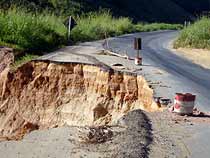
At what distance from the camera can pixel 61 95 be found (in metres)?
18.4

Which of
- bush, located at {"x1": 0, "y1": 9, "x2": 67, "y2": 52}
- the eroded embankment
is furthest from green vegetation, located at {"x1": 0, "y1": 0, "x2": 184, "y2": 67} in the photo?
the eroded embankment

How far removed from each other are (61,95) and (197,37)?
15031 mm

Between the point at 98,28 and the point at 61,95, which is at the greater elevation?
the point at 98,28

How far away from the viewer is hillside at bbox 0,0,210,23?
192 feet

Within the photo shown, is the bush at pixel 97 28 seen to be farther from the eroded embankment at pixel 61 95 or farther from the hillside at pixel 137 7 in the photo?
the eroded embankment at pixel 61 95

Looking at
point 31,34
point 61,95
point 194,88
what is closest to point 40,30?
point 31,34

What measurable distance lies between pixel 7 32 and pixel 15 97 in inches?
243

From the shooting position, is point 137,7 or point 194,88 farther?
point 137,7

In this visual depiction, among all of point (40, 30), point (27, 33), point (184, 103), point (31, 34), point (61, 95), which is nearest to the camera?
point (184, 103)

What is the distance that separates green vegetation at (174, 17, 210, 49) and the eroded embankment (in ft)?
42.7

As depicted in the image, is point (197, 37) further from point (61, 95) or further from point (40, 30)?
point (61, 95)

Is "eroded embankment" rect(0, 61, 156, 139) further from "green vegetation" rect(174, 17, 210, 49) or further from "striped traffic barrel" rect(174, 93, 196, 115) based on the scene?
"green vegetation" rect(174, 17, 210, 49)

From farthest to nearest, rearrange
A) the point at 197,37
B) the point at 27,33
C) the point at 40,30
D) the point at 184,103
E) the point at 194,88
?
the point at 197,37 → the point at 40,30 → the point at 27,33 → the point at 194,88 → the point at 184,103

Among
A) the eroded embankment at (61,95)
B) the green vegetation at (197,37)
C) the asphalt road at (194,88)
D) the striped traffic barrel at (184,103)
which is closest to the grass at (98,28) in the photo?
the green vegetation at (197,37)
